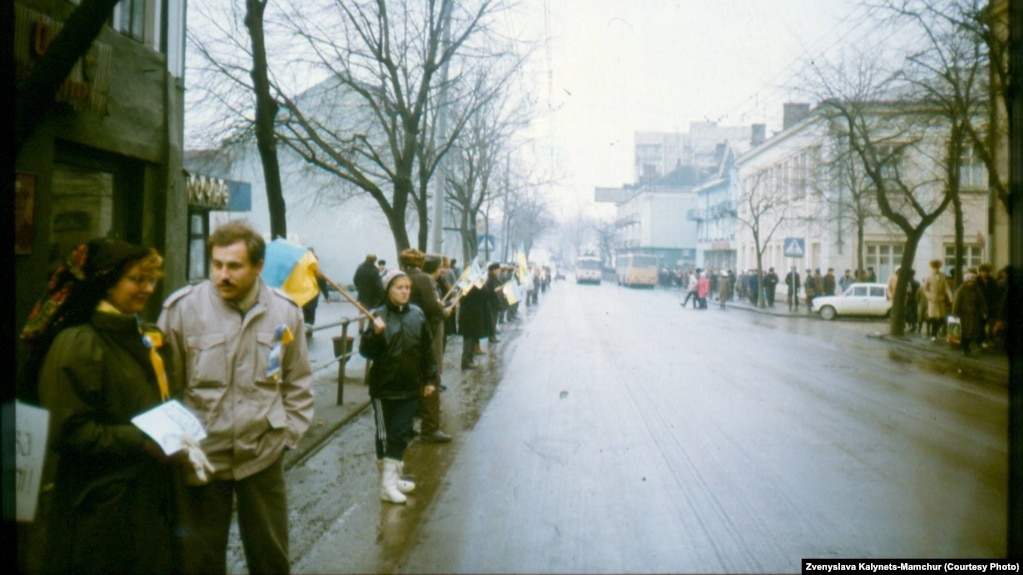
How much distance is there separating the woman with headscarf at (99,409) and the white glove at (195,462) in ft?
0.26

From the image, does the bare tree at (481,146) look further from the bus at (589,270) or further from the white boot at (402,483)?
the bus at (589,270)

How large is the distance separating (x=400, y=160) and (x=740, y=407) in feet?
28.2

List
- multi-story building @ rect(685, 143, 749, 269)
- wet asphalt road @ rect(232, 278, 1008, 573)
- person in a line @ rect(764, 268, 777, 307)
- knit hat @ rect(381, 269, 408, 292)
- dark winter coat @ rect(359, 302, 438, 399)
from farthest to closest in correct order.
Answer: multi-story building @ rect(685, 143, 749, 269)
person in a line @ rect(764, 268, 777, 307)
knit hat @ rect(381, 269, 408, 292)
dark winter coat @ rect(359, 302, 438, 399)
wet asphalt road @ rect(232, 278, 1008, 573)

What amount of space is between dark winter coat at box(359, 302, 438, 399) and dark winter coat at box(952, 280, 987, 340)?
1399 cm

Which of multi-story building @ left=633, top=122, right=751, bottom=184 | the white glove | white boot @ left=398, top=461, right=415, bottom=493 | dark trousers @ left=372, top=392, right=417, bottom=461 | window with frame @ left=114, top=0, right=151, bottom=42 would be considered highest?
multi-story building @ left=633, top=122, right=751, bottom=184

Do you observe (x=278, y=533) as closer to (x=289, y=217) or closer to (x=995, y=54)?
(x=995, y=54)

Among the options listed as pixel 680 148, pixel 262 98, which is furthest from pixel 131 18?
pixel 680 148

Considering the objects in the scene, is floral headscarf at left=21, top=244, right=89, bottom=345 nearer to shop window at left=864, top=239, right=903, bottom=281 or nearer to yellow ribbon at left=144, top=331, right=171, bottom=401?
yellow ribbon at left=144, top=331, right=171, bottom=401

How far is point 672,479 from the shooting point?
701 centimetres

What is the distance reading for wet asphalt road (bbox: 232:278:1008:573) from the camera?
17.2 feet

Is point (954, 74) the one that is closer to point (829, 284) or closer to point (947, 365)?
point (947, 365)

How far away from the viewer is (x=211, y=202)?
16078mm

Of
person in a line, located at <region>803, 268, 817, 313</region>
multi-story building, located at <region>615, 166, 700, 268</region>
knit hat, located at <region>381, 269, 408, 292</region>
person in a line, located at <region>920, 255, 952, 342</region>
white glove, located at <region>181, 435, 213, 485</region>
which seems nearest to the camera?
white glove, located at <region>181, 435, 213, 485</region>

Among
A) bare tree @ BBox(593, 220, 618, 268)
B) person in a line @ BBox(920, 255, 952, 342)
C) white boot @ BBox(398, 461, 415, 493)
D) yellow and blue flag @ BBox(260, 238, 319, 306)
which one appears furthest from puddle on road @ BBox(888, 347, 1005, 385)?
bare tree @ BBox(593, 220, 618, 268)
